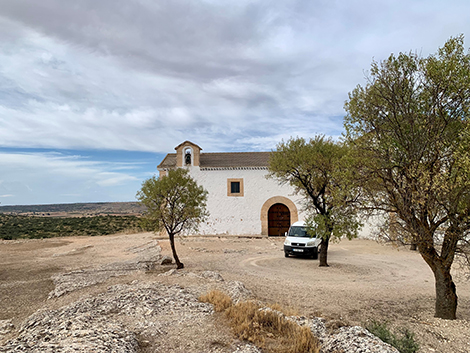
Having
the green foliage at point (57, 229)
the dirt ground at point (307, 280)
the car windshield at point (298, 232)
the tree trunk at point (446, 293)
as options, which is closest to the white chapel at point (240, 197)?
the dirt ground at point (307, 280)

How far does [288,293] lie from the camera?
9008 millimetres

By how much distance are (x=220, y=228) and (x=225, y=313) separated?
17.4m

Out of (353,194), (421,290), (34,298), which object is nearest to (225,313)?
(353,194)

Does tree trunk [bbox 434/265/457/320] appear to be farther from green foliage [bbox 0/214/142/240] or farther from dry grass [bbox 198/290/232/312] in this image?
green foliage [bbox 0/214/142/240]

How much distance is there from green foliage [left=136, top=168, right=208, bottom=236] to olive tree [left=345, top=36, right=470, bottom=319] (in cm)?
683

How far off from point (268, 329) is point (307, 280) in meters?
5.42

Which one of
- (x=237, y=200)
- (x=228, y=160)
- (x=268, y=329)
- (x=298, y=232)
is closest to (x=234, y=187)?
(x=237, y=200)

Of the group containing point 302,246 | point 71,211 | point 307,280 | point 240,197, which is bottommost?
point 307,280

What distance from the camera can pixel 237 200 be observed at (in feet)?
79.1

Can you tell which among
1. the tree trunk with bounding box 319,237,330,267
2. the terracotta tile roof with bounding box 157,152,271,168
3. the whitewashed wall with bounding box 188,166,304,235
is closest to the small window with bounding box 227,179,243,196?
the whitewashed wall with bounding box 188,166,304,235

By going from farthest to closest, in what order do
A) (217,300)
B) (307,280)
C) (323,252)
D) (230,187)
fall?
(230,187) → (323,252) → (307,280) → (217,300)

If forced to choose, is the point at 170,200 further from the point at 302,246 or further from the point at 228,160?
the point at 228,160

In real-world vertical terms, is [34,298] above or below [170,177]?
below

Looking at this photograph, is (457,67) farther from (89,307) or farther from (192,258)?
(192,258)
